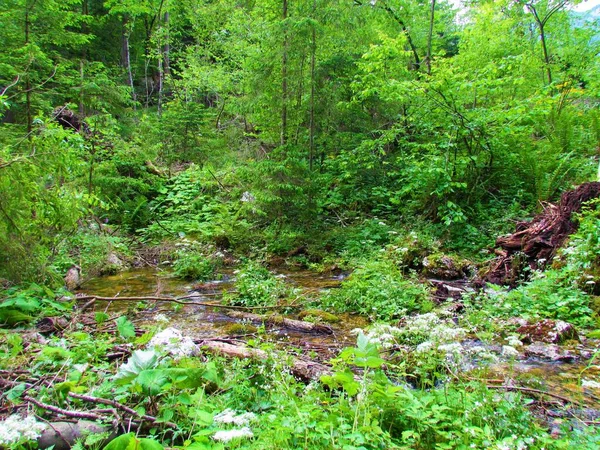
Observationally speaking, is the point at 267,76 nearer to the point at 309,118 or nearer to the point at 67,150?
the point at 309,118

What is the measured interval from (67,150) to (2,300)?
195 cm

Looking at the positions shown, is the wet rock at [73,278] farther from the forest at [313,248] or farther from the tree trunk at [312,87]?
the tree trunk at [312,87]

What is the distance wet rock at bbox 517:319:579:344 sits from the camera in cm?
396

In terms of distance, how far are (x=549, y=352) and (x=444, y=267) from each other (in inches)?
124

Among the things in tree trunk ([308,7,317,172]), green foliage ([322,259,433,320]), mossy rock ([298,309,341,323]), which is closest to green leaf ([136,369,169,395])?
mossy rock ([298,309,341,323])

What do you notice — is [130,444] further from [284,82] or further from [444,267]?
[284,82]

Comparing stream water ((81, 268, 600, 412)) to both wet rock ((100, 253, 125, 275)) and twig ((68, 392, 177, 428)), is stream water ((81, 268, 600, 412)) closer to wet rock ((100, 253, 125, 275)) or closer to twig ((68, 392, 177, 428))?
wet rock ((100, 253, 125, 275))

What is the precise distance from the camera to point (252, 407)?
8.13 ft

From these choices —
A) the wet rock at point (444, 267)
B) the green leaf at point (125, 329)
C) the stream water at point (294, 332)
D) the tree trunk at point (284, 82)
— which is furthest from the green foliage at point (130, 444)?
the tree trunk at point (284, 82)

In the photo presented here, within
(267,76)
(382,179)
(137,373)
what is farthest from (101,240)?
(382,179)

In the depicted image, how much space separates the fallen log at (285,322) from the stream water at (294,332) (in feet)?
0.41

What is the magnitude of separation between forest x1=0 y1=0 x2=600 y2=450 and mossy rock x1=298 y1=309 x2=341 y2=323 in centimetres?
3

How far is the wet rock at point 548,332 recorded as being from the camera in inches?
156

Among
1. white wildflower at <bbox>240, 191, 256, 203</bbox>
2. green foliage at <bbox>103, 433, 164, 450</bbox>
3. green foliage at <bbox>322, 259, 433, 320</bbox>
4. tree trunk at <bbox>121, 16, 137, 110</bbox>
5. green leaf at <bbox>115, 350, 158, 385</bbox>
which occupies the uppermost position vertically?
tree trunk at <bbox>121, 16, 137, 110</bbox>
